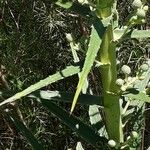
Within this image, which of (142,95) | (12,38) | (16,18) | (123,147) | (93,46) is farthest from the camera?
(16,18)

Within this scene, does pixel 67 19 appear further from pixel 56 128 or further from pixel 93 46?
pixel 93 46

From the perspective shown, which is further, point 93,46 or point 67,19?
point 67,19

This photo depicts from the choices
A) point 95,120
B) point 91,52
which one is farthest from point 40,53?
point 91,52

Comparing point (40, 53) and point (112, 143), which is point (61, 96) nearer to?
point (112, 143)

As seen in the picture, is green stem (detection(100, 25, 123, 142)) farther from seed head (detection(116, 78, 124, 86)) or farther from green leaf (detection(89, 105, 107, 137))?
green leaf (detection(89, 105, 107, 137))

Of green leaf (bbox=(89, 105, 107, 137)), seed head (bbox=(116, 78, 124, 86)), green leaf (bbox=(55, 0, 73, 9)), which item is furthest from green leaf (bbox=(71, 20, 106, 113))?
green leaf (bbox=(89, 105, 107, 137))

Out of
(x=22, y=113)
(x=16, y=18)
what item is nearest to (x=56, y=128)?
(x=22, y=113)

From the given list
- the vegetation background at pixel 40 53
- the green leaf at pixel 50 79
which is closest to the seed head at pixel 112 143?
the green leaf at pixel 50 79
